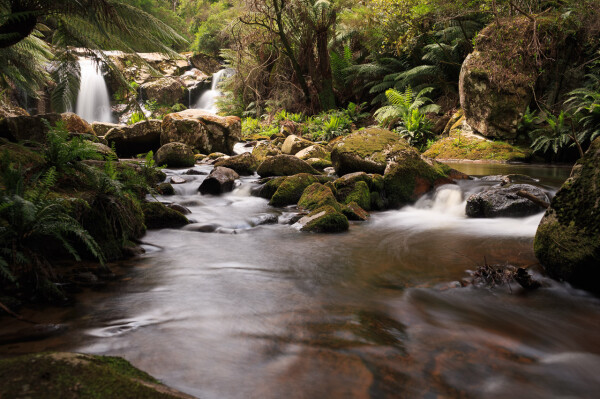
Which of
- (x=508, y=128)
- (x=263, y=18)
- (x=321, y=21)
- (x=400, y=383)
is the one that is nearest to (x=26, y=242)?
(x=400, y=383)

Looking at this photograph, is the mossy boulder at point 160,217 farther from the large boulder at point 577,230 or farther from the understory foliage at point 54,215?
the large boulder at point 577,230

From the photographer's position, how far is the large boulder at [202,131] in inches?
485

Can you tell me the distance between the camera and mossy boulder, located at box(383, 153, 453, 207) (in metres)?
7.16

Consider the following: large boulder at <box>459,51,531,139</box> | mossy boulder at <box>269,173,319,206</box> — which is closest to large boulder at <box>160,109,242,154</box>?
mossy boulder at <box>269,173,319,206</box>

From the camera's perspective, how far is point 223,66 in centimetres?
2759

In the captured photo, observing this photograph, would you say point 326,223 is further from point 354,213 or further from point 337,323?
point 337,323

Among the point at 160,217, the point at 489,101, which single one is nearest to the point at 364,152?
the point at 160,217

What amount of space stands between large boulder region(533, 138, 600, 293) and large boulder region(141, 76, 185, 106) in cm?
2266

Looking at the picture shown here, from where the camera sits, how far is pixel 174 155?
34.7 ft

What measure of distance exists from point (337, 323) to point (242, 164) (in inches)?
314

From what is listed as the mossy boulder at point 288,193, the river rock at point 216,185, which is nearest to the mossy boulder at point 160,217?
the mossy boulder at point 288,193

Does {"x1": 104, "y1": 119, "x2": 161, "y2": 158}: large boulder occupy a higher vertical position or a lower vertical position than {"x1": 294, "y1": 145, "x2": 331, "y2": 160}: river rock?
higher

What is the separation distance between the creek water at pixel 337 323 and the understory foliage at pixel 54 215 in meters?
0.33

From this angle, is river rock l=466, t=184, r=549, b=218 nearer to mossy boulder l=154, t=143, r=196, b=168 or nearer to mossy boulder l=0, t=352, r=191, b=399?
mossy boulder l=0, t=352, r=191, b=399
